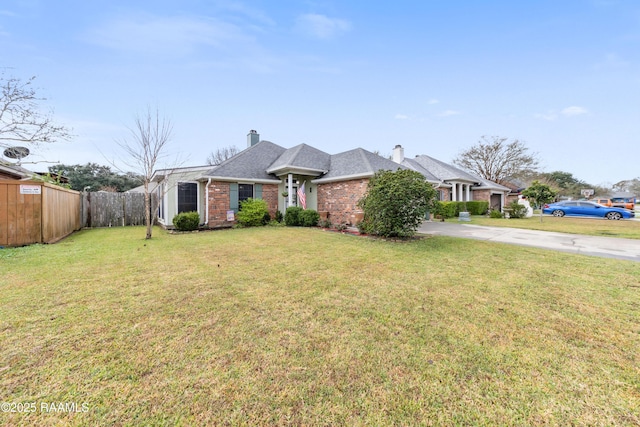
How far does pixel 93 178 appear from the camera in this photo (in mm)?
28562

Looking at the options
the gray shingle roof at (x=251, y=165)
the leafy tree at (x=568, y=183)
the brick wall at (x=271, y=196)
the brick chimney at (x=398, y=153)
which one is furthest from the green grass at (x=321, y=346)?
the leafy tree at (x=568, y=183)

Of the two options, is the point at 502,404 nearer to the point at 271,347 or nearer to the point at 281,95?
the point at 271,347

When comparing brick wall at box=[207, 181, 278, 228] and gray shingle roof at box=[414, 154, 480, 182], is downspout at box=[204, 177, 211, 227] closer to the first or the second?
brick wall at box=[207, 181, 278, 228]

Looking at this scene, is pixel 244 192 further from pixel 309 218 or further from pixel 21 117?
pixel 21 117

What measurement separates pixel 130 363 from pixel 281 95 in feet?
50.6

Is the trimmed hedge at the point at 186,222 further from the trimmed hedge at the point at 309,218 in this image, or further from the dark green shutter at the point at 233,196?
the trimmed hedge at the point at 309,218

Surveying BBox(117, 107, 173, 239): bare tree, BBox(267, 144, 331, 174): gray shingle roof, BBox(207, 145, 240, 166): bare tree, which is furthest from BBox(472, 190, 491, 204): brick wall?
BBox(207, 145, 240, 166): bare tree

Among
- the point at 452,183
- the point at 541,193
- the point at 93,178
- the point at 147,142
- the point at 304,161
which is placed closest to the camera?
the point at 147,142

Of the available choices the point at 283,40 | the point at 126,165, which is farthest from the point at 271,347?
the point at 283,40

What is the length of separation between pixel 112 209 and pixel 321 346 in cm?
1690

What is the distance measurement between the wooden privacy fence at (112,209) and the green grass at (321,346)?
1063 centimetres

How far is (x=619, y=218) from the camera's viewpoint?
18.0 m

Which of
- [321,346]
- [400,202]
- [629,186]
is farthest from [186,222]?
[629,186]

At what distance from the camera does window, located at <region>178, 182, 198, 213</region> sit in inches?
532
